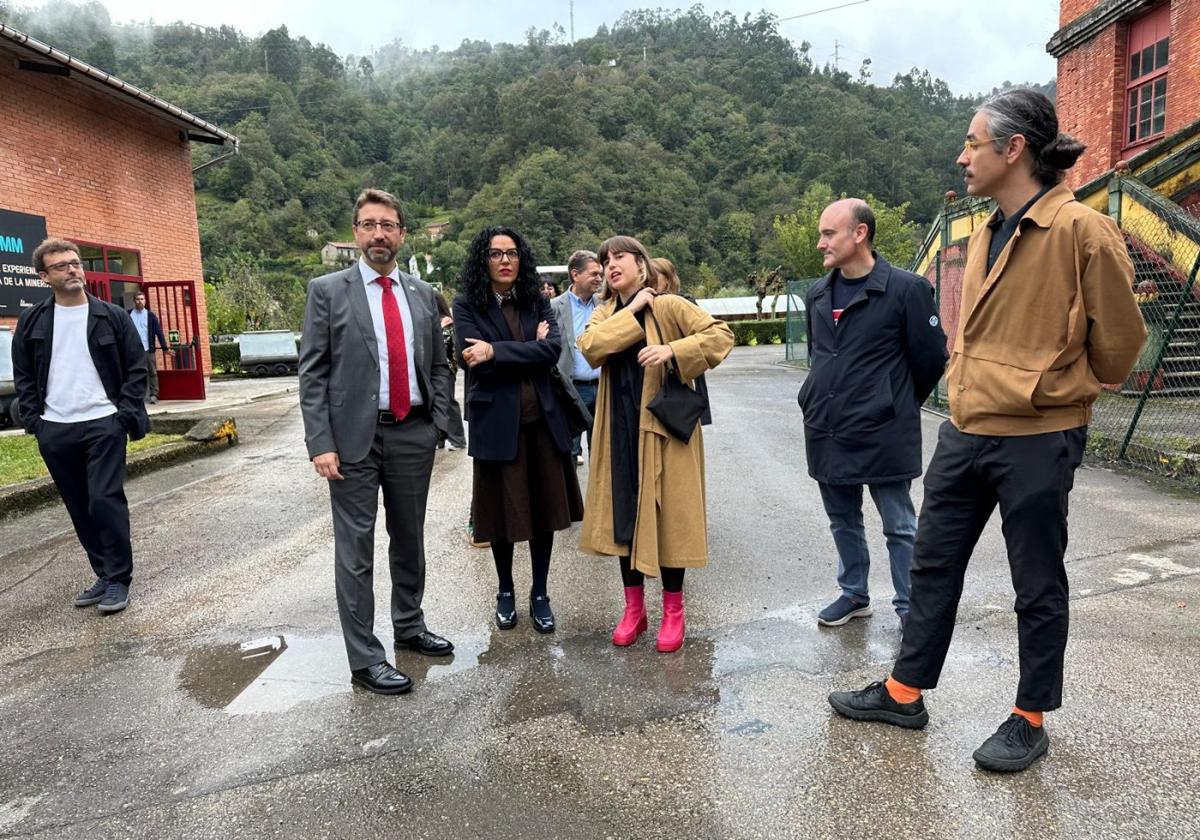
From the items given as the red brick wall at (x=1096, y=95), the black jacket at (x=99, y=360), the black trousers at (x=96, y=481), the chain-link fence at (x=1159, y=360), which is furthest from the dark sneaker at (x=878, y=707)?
the red brick wall at (x=1096, y=95)

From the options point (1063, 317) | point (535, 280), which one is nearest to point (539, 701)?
point (535, 280)

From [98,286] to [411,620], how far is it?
13.9m

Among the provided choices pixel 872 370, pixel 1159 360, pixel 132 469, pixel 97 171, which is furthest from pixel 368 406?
pixel 97 171

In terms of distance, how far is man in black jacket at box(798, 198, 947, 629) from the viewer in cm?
348

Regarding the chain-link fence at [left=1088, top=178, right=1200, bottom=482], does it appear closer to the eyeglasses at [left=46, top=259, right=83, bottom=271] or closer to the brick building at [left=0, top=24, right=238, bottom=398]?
the eyeglasses at [left=46, top=259, right=83, bottom=271]

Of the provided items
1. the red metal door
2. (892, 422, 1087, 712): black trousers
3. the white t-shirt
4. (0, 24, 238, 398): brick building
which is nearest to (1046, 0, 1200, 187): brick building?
(892, 422, 1087, 712): black trousers

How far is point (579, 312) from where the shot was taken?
6281 millimetres

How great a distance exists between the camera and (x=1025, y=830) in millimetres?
2217

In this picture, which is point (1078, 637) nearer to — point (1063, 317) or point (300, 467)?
point (1063, 317)

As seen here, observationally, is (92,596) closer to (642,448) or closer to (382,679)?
(382,679)

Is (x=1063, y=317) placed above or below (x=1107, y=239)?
below

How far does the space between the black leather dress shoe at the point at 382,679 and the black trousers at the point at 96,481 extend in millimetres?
2011

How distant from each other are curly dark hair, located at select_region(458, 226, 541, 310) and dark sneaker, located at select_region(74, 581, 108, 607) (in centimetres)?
270

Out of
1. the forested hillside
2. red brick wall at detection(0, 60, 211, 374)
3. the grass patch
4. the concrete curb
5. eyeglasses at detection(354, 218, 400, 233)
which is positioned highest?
the forested hillside
